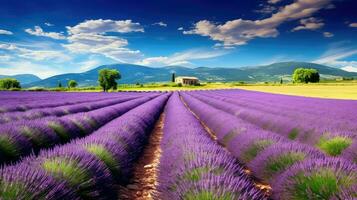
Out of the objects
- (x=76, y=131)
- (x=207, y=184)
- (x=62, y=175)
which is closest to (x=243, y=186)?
(x=207, y=184)

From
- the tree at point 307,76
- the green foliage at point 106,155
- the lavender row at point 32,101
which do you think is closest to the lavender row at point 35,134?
the green foliage at point 106,155

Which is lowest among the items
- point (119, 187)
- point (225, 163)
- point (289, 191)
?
point (119, 187)

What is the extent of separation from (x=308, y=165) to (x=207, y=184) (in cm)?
Answer: 144

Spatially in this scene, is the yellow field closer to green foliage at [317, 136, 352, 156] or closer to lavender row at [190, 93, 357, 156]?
lavender row at [190, 93, 357, 156]

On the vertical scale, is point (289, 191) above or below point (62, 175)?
below

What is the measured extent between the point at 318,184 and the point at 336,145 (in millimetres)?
3176

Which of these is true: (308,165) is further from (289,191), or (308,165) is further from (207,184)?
(207,184)

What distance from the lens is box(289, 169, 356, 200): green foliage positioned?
9.36ft

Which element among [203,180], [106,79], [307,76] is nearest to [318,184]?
[203,180]

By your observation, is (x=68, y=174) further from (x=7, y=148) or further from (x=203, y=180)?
(x=7, y=148)

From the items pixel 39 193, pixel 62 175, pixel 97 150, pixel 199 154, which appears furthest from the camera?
pixel 97 150

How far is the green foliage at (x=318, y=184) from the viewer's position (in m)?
2.85

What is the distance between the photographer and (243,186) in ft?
7.97

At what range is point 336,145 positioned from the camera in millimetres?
5762
